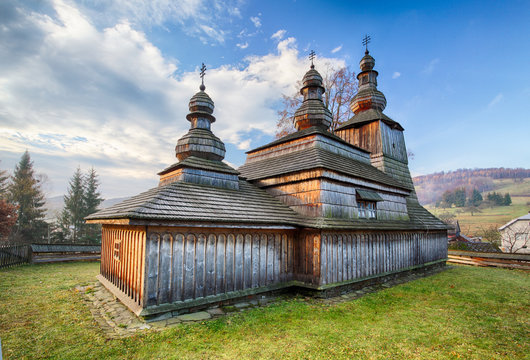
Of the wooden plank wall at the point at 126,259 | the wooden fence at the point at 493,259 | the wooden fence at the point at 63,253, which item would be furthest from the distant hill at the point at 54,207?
the wooden fence at the point at 493,259

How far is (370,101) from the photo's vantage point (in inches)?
799

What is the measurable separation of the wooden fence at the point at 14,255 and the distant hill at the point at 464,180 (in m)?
110

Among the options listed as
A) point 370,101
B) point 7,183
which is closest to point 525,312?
point 370,101

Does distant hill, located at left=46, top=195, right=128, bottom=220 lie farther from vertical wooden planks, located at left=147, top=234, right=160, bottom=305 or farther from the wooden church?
vertical wooden planks, located at left=147, top=234, right=160, bottom=305

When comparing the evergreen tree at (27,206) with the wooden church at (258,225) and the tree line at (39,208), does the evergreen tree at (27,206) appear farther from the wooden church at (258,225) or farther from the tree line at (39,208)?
the wooden church at (258,225)

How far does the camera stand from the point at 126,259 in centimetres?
862

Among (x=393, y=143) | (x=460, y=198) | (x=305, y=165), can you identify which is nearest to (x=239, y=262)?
(x=305, y=165)

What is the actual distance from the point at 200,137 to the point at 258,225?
17.2 feet

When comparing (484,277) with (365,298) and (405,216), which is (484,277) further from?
(365,298)

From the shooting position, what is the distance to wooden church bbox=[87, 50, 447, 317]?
7570 mm

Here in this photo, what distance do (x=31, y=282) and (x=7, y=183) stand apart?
29958 millimetres

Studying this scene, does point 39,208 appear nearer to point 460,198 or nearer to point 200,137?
point 200,137

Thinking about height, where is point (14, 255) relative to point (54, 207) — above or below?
below

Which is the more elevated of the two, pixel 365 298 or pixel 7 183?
pixel 7 183
